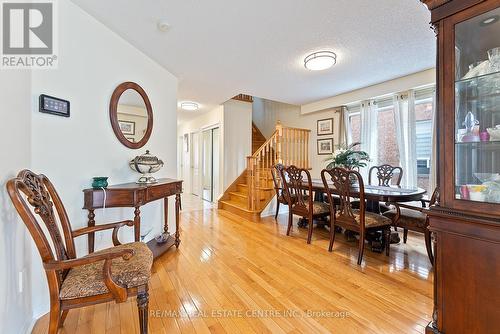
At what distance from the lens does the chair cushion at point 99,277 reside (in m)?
1.16

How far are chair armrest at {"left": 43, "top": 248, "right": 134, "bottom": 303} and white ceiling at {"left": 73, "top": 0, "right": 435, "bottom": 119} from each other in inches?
76.0

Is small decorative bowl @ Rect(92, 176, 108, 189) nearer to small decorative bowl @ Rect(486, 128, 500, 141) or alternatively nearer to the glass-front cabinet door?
the glass-front cabinet door

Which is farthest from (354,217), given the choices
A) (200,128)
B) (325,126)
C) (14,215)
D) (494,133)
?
(200,128)

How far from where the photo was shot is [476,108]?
1178 millimetres

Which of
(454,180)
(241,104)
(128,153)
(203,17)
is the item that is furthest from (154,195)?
(241,104)

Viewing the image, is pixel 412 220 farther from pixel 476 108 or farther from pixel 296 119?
pixel 296 119

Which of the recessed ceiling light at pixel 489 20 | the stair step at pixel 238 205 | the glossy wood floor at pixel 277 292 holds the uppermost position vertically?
the recessed ceiling light at pixel 489 20

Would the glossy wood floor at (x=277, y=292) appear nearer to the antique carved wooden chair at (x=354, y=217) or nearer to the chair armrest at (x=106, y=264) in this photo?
the antique carved wooden chair at (x=354, y=217)

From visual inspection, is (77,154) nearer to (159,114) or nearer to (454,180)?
(159,114)

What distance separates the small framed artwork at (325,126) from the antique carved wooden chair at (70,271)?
14.6 feet

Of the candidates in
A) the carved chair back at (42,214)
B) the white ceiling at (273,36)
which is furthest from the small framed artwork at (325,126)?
the carved chair back at (42,214)

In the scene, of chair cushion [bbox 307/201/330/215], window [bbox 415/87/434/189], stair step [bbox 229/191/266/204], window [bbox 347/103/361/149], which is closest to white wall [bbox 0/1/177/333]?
chair cushion [bbox 307/201/330/215]

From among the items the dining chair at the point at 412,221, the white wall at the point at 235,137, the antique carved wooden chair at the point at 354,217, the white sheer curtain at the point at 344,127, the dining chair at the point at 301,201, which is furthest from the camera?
the white wall at the point at 235,137

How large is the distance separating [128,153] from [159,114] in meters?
0.82
